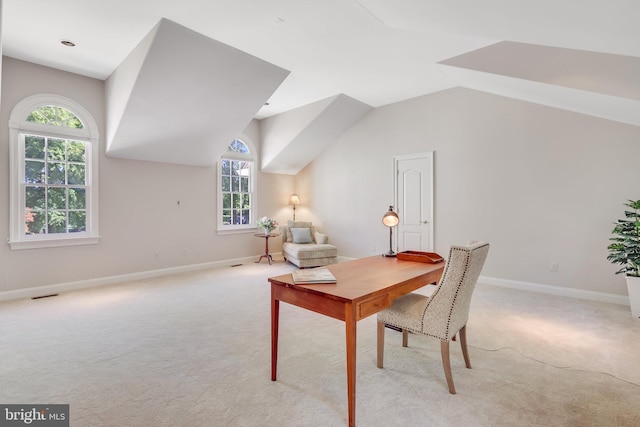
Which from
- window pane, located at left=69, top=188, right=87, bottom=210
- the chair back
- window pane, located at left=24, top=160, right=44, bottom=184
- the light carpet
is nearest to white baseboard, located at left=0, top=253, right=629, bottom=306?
the light carpet

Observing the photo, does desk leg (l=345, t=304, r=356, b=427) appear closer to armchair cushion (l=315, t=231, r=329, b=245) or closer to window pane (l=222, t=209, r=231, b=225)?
armchair cushion (l=315, t=231, r=329, b=245)

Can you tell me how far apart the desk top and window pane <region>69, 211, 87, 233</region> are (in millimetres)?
4036

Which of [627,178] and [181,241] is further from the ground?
[627,178]

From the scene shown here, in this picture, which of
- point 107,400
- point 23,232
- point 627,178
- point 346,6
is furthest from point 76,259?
point 627,178

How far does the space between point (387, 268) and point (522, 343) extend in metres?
1.43

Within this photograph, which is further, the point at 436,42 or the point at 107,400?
the point at 436,42

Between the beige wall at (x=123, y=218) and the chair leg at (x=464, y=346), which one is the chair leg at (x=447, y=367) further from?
the beige wall at (x=123, y=218)

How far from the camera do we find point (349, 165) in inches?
255

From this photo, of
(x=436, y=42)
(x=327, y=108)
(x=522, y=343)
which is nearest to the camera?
(x=522, y=343)

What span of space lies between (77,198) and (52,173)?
0.44m

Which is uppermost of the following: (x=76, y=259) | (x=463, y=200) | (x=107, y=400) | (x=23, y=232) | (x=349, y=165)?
(x=349, y=165)

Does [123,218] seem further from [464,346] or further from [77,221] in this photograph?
[464,346]

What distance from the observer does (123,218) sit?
4.95m

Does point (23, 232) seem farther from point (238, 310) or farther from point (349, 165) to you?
point (349, 165)
